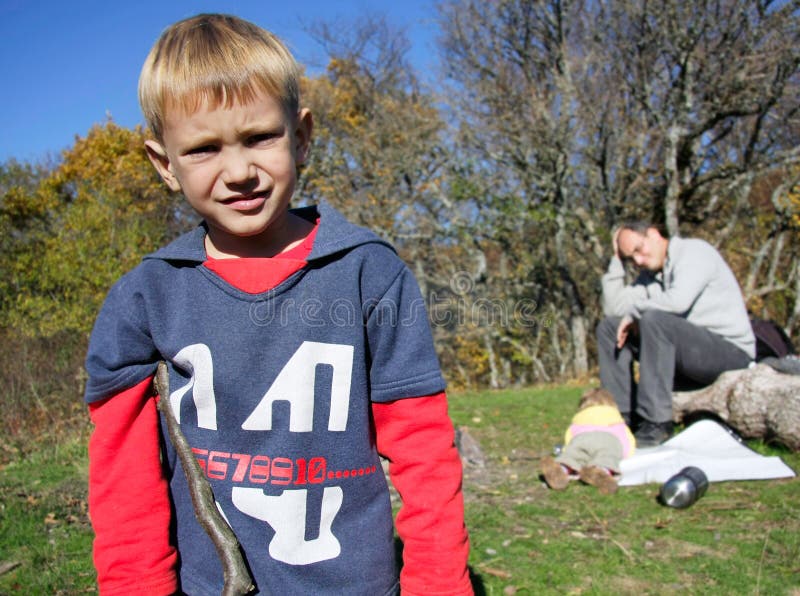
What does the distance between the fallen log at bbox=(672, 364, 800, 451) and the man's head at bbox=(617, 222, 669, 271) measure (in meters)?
1.03

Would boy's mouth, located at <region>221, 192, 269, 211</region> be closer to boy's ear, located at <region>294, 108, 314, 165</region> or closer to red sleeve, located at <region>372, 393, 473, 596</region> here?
boy's ear, located at <region>294, 108, 314, 165</region>

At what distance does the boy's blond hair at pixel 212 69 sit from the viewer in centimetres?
128

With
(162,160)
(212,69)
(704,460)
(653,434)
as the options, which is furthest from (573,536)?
(212,69)

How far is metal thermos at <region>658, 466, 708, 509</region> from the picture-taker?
11.4 ft

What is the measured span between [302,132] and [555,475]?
304 centimetres

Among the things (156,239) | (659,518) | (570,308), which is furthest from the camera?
(570,308)

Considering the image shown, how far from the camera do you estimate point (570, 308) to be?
13.1 metres

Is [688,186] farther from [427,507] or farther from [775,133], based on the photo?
[427,507]

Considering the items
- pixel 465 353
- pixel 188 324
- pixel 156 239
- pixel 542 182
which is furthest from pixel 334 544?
pixel 465 353

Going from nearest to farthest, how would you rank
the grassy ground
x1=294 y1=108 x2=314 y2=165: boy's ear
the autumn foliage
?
x1=294 y1=108 x2=314 y2=165: boy's ear, the grassy ground, the autumn foliage

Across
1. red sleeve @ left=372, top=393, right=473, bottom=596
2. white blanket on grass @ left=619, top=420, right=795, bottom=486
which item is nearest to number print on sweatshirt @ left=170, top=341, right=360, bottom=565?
red sleeve @ left=372, top=393, right=473, bottom=596

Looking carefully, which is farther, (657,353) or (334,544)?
(657,353)

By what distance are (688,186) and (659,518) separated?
9.01m

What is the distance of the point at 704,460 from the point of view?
13.4 feet
